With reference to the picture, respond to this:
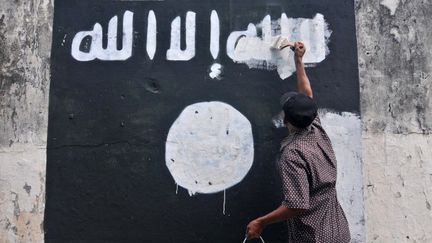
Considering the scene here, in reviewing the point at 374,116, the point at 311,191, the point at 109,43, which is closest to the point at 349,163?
the point at 374,116

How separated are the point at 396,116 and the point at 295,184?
985mm

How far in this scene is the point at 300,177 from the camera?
252cm

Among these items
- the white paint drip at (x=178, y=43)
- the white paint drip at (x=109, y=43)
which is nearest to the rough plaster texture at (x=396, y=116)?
the white paint drip at (x=178, y=43)

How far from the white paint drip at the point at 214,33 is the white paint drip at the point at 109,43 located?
49 cm

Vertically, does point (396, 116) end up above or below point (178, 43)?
below

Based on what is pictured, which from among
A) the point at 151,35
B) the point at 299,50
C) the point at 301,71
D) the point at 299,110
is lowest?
the point at 299,110

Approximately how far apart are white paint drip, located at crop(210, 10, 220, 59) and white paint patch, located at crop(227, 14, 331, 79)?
73 millimetres

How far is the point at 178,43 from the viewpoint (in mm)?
3236

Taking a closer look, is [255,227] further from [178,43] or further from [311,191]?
[178,43]

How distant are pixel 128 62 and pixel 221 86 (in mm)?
588

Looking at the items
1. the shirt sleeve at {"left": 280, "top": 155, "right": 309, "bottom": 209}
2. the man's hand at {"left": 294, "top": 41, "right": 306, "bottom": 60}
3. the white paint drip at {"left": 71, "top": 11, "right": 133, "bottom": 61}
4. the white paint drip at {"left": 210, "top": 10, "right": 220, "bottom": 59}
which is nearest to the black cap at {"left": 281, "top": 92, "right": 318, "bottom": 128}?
the shirt sleeve at {"left": 280, "top": 155, "right": 309, "bottom": 209}

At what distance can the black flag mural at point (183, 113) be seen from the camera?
3133 millimetres

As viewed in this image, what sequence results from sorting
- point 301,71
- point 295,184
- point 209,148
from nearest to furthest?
1. point 295,184
2. point 301,71
3. point 209,148

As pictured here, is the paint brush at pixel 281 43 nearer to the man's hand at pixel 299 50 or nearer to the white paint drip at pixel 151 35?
the man's hand at pixel 299 50
